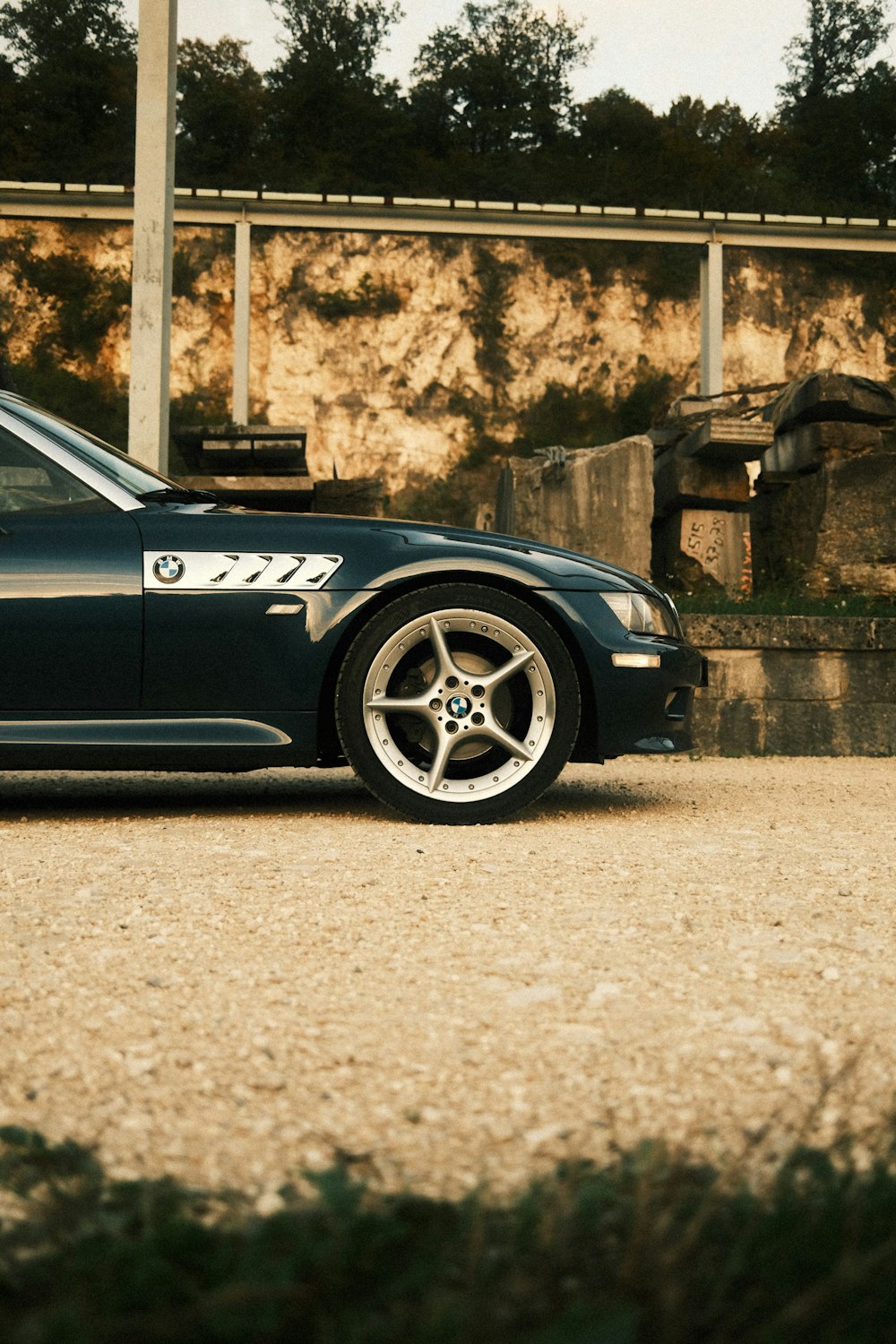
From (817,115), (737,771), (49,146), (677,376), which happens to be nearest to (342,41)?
(49,146)

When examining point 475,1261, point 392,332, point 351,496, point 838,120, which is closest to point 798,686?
point 351,496

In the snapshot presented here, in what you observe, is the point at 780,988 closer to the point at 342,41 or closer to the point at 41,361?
the point at 41,361

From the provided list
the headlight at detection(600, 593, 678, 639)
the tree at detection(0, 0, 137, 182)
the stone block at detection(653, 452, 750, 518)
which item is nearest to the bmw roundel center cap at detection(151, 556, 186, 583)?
the headlight at detection(600, 593, 678, 639)

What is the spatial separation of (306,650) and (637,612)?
105 centimetres

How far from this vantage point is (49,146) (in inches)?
1171

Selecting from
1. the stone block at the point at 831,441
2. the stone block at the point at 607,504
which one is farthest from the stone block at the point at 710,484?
the stone block at the point at 831,441

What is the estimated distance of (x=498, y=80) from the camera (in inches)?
1449

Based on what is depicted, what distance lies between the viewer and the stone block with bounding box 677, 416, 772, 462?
26.5 feet

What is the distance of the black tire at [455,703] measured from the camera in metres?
3.95

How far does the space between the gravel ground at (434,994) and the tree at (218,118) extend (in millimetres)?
28236

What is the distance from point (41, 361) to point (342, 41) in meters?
16.8

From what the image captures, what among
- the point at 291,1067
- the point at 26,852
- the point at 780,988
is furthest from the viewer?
the point at 26,852

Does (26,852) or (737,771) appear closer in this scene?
(26,852)

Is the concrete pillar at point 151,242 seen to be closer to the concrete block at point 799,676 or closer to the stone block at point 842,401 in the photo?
the concrete block at point 799,676
